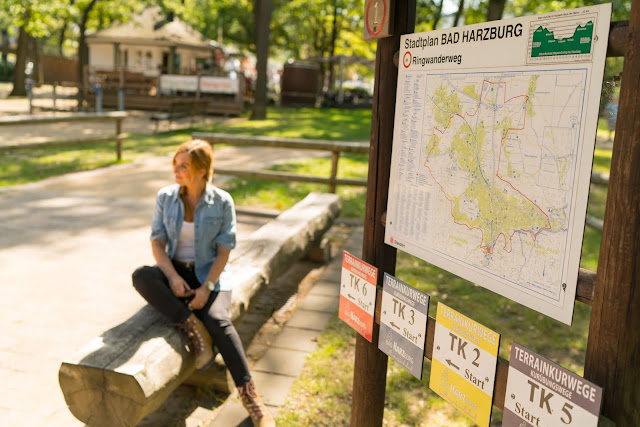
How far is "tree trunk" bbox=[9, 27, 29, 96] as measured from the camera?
2803cm

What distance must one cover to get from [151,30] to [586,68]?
33.2m

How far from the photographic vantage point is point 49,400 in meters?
3.48

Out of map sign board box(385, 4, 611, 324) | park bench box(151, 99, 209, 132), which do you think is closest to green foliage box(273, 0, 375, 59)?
park bench box(151, 99, 209, 132)

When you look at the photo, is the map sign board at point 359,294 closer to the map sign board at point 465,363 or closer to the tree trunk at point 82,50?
the map sign board at point 465,363

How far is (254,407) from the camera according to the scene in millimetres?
3344

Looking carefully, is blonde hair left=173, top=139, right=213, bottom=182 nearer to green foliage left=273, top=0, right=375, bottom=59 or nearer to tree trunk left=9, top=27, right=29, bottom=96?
tree trunk left=9, top=27, right=29, bottom=96

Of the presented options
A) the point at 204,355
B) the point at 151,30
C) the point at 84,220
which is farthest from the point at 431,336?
the point at 151,30

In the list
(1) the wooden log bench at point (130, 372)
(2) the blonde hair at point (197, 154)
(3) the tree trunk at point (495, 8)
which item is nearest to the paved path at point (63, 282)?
(1) the wooden log bench at point (130, 372)

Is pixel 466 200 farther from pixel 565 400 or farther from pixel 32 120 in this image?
pixel 32 120

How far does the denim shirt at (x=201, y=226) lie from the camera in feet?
12.3

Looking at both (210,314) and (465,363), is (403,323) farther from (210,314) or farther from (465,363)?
(210,314)

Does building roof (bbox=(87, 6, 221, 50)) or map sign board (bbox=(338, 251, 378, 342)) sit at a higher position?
building roof (bbox=(87, 6, 221, 50))

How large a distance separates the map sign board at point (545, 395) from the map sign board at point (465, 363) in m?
0.08

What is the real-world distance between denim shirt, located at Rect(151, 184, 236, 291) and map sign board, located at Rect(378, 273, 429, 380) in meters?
1.51
